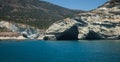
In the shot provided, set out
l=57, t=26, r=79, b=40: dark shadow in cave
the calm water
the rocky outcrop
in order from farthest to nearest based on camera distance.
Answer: l=57, t=26, r=79, b=40: dark shadow in cave, the rocky outcrop, the calm water

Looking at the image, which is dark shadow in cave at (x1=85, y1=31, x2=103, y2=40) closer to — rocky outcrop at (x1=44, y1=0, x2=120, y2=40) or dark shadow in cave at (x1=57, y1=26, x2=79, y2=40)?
rocky outcrop at (x1=44, y1=0, x2=120, y2=40)

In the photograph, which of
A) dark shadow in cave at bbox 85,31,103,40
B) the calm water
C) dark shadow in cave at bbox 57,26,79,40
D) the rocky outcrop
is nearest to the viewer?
the calm water

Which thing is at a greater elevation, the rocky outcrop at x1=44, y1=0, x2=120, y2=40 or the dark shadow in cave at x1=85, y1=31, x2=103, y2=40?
the rocky outcrop at x1=44, y1=0, x2=120, y2=40

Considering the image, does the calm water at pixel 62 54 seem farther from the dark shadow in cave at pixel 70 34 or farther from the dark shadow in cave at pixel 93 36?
the dark shadow in cave at pixel 70 34

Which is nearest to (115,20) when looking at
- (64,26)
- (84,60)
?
(64,26)

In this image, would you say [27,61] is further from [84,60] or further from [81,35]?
[81,35]

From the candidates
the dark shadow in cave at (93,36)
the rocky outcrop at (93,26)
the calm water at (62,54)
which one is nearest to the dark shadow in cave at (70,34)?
the rocky outcrop at (93,26)

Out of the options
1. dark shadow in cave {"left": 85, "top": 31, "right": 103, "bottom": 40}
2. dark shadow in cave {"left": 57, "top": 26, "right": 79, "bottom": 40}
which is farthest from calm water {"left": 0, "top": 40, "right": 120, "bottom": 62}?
dark shadow in cave {"left": 57, "top": 26, "right": 79, "bottom": 40}

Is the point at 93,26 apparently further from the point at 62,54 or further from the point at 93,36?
the point at 62,54
